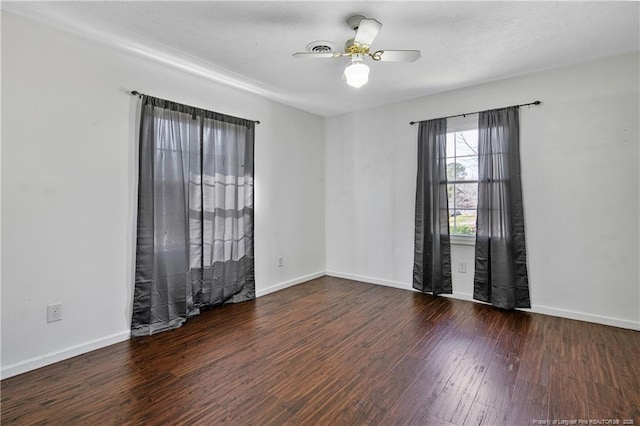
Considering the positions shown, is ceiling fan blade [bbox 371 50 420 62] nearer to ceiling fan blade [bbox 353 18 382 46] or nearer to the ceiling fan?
the ceiling fan

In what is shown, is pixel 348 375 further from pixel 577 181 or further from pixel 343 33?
pixel 577 181

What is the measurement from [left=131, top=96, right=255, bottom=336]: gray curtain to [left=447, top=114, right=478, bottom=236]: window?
250 centimetres

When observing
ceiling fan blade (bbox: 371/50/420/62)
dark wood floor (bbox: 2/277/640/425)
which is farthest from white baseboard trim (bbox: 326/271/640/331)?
ceiling fan blade (bbox: 371/50/420/62)

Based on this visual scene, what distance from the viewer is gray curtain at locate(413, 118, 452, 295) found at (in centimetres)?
393

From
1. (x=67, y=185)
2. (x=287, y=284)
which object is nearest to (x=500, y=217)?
(x=287, y=284)

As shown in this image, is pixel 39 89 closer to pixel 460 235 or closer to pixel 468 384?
pixel 468 384

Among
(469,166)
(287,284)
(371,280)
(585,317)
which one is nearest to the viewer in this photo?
(585,317)

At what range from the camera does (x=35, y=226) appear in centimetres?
234

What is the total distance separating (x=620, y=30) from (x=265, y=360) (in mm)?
3861

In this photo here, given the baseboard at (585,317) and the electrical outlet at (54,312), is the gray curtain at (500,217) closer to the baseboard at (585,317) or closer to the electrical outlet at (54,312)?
the baseboard at (585,317)

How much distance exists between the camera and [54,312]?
243cm

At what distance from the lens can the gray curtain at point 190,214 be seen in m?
2.88

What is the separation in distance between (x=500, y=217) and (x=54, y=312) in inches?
167

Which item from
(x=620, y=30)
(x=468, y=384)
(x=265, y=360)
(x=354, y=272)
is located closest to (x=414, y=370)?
(x=468, y=384)
